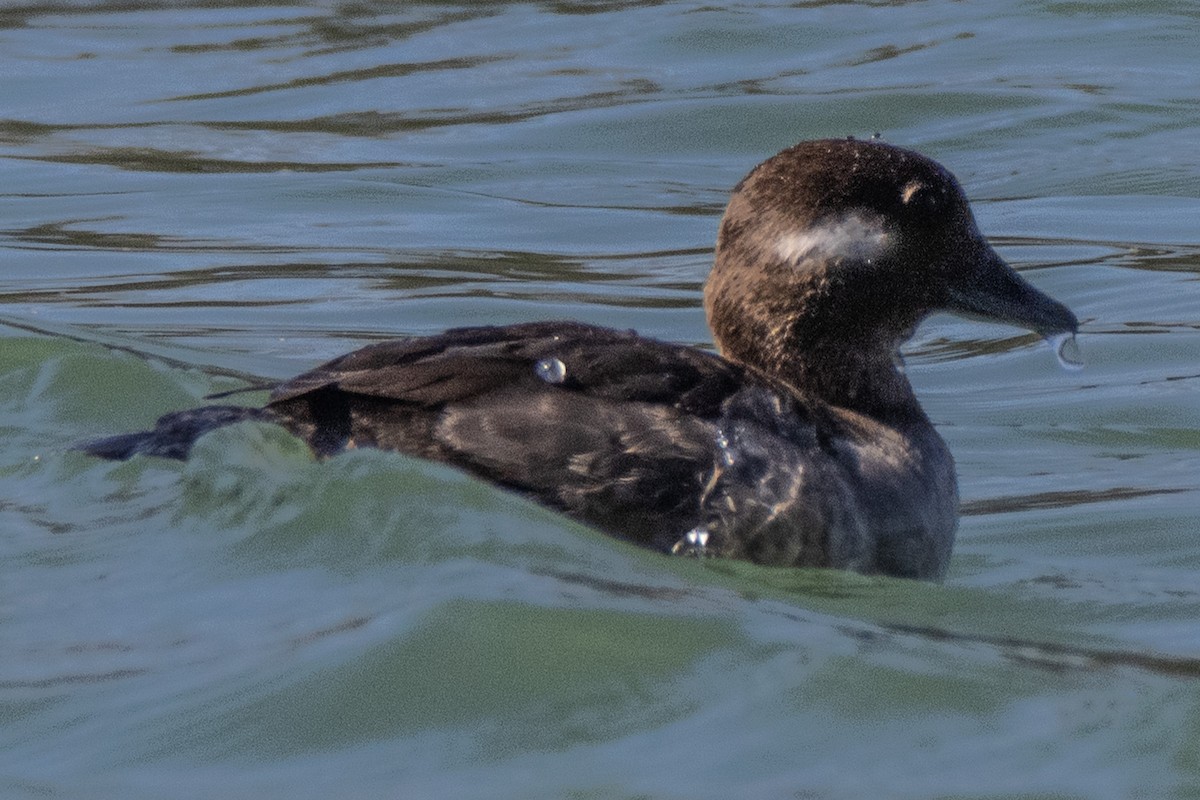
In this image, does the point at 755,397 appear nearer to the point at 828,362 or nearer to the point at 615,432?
the point at 615,432

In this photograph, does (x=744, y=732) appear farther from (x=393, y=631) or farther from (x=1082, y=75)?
(x=1082, y=75)

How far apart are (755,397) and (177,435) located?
1.46 meters

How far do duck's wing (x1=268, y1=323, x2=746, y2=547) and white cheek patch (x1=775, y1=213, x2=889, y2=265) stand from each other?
0.47 metres

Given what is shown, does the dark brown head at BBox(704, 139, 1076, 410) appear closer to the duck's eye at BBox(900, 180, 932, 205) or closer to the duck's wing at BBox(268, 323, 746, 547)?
the duck's eye at BBox(900, 180, 932, 205)

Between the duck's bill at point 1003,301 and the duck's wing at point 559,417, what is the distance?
91 cm

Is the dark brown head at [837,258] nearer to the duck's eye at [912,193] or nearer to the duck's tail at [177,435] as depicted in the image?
the duck's eye at [912,193]

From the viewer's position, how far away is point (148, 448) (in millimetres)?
5516

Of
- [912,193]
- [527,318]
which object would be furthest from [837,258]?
[527,318]

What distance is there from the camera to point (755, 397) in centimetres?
533

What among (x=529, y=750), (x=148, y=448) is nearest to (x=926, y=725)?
(x=529, y=750)

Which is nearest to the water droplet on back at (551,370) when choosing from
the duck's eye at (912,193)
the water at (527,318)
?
the water at (527,318)

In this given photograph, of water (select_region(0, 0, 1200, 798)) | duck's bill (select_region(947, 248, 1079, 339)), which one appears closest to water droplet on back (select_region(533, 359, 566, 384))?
water (select_region(0, 0, 1200, 798))

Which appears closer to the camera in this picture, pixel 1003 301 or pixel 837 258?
pixel 837 258

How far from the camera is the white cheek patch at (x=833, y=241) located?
5621 millimetres
